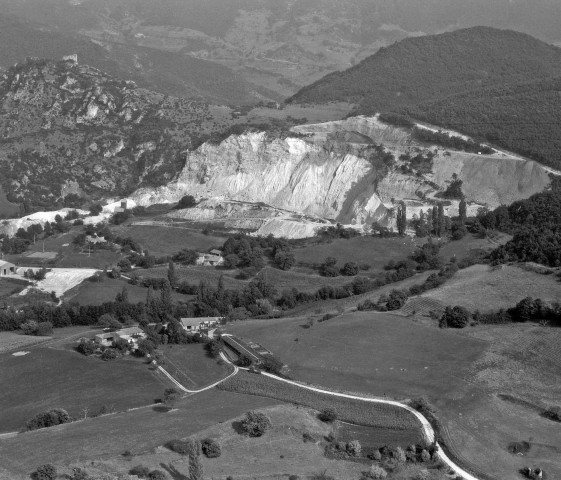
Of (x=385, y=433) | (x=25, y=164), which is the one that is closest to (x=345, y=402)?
(x=385, y=433)

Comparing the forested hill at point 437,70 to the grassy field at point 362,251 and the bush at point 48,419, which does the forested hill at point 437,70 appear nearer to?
the grassy field at point 362,251

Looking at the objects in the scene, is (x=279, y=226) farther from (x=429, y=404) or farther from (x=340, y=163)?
(x=429, y=404)

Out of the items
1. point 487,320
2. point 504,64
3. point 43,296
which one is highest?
point 504,64

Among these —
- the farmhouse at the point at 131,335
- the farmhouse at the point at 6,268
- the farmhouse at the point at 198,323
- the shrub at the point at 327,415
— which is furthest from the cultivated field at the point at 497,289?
the farmhouse at the point at 6,268

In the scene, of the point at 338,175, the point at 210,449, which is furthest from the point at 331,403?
the point at 338,175

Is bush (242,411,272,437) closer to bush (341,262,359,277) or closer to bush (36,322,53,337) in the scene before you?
bush (36,322,53,337)
